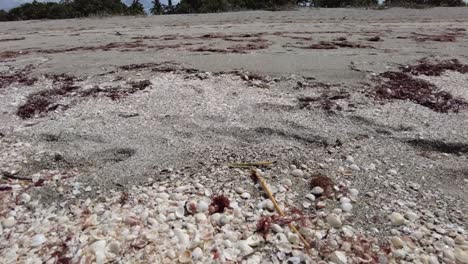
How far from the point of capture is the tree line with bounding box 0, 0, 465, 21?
79.9 ft

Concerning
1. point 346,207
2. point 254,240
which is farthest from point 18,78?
point 346,207

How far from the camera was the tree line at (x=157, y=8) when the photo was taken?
79.9 ft

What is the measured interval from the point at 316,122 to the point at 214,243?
7.22ft

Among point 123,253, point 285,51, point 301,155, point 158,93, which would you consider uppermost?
point 285,51

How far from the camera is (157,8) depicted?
29484 millimetres

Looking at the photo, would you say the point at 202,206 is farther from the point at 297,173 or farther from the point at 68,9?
the point at 68,9

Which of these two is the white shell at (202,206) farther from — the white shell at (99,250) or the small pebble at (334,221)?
the small pebble at (334,221)

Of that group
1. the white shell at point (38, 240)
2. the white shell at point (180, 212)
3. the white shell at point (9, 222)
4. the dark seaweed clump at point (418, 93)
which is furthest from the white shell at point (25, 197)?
the dark seaweed clump at point (418, 93)

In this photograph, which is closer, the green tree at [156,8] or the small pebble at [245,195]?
the small pebble at [245,195]

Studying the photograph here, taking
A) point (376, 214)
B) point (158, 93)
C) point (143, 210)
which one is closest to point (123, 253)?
point (143, 210)

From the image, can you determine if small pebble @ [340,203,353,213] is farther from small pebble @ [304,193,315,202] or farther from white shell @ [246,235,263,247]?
white shell @ [246,235,263,247]

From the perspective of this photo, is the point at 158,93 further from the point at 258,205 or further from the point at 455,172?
the point at 455,172

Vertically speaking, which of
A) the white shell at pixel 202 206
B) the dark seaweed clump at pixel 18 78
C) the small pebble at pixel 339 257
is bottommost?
the small pebble at pixel 339 257

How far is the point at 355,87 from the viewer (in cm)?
509
